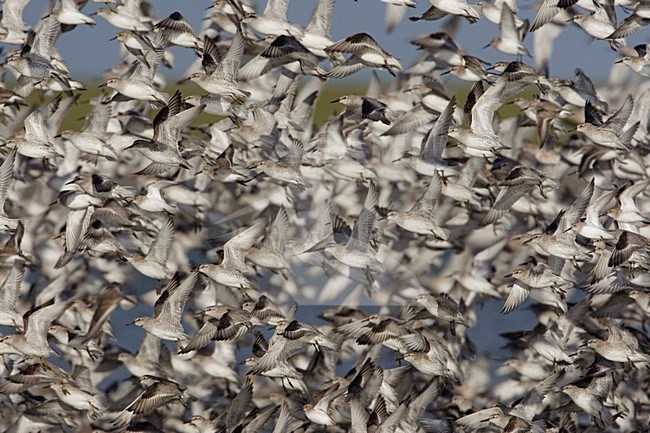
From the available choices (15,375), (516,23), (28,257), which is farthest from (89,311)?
(516,23)

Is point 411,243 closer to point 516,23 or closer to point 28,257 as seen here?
point 516,23

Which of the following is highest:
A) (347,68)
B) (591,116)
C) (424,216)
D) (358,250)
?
(347,68)

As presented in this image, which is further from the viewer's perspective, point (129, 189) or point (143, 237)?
point (143, 237)

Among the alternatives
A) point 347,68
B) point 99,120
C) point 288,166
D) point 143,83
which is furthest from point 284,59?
point 99,120

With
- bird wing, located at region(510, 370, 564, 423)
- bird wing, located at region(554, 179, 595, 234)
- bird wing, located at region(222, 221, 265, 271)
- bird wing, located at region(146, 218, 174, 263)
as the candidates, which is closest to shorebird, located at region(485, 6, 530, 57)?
bird wing, located at region(554, 179, 595, 234)

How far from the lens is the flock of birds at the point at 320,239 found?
11742 millimetres

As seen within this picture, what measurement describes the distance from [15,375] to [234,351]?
266cm

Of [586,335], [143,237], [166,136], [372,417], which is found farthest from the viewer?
[143,237]

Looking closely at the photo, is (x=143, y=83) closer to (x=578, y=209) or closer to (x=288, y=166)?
(x=288, y=166)

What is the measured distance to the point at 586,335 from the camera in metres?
13.2

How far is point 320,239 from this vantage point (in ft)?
43.1

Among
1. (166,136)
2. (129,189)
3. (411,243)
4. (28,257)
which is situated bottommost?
(411,243)

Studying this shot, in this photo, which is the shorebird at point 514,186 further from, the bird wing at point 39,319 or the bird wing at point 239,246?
the bird wing at point 39,319

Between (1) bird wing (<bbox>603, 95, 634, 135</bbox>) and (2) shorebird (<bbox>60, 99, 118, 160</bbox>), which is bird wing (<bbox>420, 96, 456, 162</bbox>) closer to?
(1) bird wing (<bbox>603, 95, 634, 135</bbox>)
